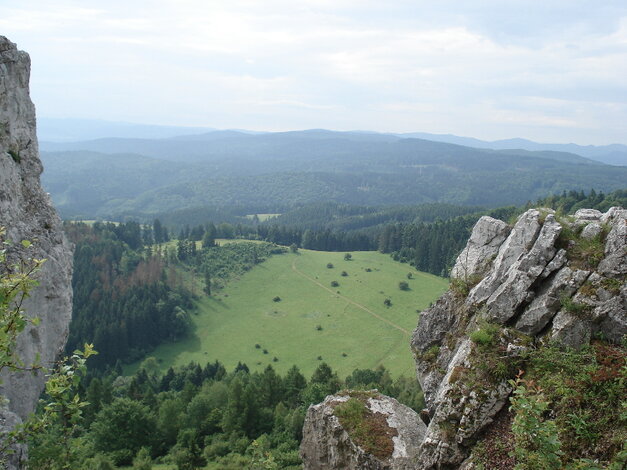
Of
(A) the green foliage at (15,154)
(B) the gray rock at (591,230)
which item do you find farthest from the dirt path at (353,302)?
(A) the green foliage at (15,154)

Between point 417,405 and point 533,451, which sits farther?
point 417,405

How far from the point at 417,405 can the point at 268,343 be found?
192 ft

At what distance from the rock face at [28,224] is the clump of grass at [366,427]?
14.6m

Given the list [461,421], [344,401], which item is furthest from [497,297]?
[344,401]

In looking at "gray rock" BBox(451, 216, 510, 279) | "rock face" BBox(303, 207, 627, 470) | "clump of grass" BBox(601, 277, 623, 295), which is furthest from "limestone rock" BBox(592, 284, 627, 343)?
"gray rock" BBox(451, 216, 510, 279)

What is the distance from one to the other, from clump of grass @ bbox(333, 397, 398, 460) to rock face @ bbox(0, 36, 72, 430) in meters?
14.6

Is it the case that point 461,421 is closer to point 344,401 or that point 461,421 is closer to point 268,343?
point 344,401

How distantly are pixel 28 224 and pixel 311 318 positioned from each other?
98.7 meters

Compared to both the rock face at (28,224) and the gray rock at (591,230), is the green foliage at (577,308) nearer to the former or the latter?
the gray rock at (591,230)

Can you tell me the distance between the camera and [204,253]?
540 ft

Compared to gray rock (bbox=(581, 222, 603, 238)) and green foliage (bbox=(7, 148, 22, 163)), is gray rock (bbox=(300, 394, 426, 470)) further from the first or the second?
green foliage (bbox=(7, 148, 22, 163))

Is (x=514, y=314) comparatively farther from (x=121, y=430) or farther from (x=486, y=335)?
(x=121, y=430)

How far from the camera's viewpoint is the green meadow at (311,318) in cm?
9606

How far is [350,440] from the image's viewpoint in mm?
18594
